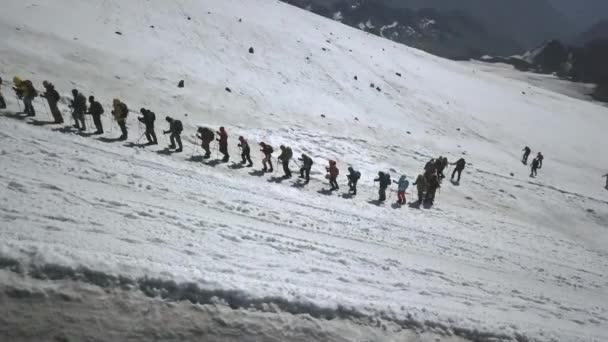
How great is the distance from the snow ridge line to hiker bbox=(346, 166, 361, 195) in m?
10.2

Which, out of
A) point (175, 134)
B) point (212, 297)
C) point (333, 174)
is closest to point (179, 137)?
point (175, 134)

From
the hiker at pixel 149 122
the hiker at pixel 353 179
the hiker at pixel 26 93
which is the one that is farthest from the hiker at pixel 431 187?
the hiker at pixel 26 93

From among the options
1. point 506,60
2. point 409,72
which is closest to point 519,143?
point 409,72

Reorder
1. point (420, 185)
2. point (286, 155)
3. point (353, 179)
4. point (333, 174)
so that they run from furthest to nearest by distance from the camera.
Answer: point (420, 185)
point (353, 179)
point (333, 174)
point (286, 155)

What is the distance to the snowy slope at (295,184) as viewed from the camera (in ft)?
25.8

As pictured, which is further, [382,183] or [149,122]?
[382,183]

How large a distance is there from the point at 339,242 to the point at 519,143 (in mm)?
30834

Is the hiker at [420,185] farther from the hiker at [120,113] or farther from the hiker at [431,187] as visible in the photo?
the hiker at [120,113]

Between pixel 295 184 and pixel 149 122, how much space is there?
5.86 meters

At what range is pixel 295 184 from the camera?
669 inches

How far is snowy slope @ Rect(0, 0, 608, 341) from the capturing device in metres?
7.86

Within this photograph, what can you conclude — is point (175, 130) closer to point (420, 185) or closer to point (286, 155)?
point (286, 155)

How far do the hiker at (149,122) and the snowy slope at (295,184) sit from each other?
2.06 ft

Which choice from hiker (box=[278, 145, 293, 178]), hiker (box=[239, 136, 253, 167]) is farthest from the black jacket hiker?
hiker (box=[278, 145, 293, 178])
